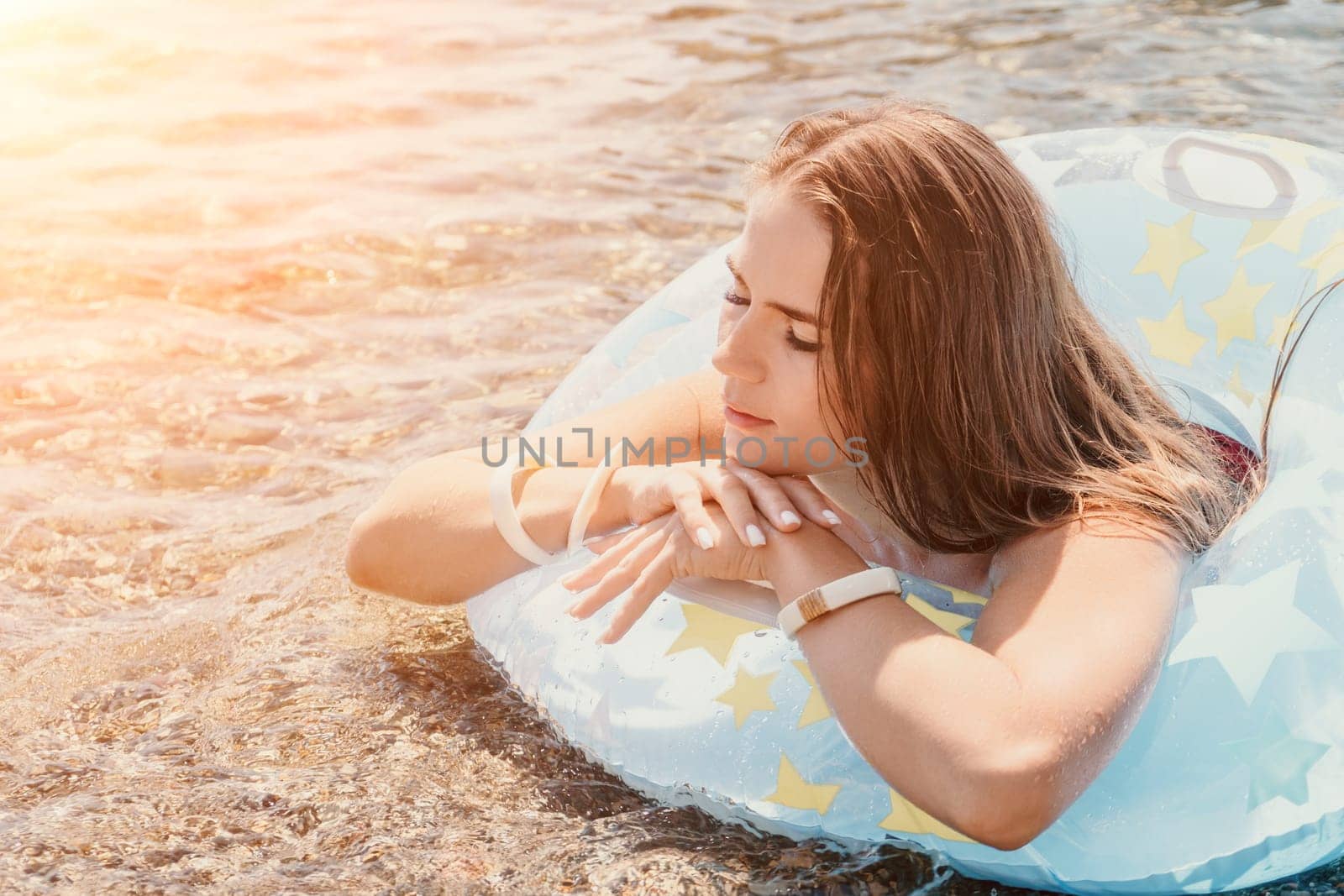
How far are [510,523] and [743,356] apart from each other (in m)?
0.58

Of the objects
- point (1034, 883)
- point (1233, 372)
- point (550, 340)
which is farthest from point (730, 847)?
point (550, 340)

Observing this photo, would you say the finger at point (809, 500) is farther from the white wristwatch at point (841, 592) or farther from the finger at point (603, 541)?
the finger at point (603, 541)

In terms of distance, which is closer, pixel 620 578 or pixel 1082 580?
pixel 1082 580

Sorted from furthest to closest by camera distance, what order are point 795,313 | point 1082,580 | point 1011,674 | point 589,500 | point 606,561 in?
point 589,500 < point 606,561 < point 795,313 < point 1082,580 < point 1011,674

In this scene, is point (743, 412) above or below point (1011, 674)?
above

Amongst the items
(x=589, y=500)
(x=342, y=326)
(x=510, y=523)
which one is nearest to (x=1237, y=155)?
(x=589, y=500)

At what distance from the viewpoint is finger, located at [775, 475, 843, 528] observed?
205 centimetres

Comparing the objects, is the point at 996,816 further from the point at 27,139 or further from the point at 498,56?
the point at 498,56

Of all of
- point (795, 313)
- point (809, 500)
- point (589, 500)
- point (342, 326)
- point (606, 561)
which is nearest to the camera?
point (795, 313)

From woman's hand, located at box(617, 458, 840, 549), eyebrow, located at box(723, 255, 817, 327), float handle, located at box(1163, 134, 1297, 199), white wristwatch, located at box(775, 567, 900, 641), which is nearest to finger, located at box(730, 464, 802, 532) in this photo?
woman's hand, located at box(617, 458, 840, 549)

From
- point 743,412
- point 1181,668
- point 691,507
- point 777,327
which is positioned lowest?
point 1181,668

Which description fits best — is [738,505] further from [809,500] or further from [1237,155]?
[1237,155]

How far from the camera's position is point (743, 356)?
6.58ft

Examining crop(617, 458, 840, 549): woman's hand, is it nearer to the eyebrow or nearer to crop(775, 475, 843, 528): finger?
crop(775, 475, 843, 528): finger
